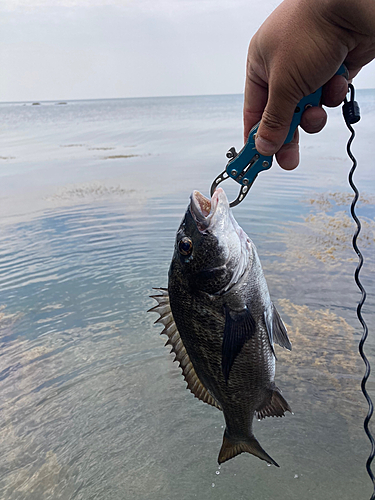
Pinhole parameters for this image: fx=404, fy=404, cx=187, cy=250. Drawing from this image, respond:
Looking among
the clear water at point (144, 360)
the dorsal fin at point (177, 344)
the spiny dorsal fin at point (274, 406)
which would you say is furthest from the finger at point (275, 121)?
the clear water at point (144, 360)

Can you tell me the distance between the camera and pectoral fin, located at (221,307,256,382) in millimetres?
2186

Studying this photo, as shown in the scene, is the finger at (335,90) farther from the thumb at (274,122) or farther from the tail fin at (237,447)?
the tail fin at (237,447)

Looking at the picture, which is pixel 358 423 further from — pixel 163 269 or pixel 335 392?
pixel 163 269

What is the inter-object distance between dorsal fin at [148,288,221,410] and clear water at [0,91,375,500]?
4.87 feet

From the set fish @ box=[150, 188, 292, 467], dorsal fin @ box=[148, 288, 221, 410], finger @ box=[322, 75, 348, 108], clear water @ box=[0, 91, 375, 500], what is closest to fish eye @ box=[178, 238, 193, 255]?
fish @ box=[150, 188, 292, 467]

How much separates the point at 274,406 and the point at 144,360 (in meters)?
2.73

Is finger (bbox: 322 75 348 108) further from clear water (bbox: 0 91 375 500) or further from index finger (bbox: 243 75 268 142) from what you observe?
clear water (bbox: 0 91 375 500)

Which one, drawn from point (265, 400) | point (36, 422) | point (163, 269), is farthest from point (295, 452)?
point (163, 269)

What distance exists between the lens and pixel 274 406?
8.13 ft

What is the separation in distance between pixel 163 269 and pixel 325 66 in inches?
213

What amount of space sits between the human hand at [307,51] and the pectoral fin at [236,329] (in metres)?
0.92

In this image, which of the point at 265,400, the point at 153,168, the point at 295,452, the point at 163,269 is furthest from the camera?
the point at 153,168

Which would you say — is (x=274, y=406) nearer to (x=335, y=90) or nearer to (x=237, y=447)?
(x=237, y=447)

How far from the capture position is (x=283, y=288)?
6.21 metres
